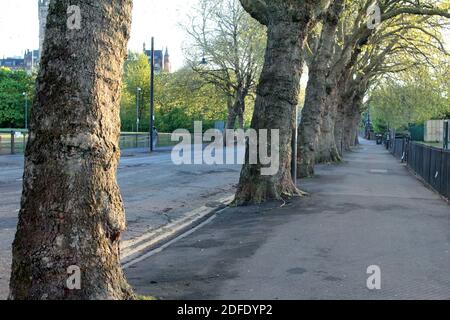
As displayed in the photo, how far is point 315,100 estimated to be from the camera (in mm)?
23125

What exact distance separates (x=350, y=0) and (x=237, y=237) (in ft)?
50.9

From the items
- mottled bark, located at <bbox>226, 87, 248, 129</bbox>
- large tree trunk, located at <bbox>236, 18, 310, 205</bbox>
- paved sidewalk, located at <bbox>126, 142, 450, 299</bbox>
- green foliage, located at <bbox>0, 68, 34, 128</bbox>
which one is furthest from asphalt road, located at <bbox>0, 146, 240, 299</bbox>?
green foliage, located at <bbox>0, 68, 34, 128</bbox>

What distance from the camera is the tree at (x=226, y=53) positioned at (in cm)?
5241

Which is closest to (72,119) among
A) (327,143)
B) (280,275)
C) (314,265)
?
(280,275)

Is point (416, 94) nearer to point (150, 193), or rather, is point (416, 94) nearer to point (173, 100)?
point (173, 100)

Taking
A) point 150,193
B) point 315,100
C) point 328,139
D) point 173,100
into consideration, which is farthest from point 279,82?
point 173,100

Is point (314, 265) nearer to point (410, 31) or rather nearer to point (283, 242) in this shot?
point (283, 242)

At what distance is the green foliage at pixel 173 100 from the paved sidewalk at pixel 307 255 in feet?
151

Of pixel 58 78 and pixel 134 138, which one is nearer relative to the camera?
pixel 58 78

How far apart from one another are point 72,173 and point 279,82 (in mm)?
9740

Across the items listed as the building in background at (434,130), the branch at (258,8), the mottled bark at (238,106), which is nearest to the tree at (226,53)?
the mottled bark at (238,106)

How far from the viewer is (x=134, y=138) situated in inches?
1976

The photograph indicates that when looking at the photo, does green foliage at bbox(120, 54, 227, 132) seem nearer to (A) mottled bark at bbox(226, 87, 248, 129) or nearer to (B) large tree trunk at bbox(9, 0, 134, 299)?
(A) mottled bark at bbox(226, 87, 248, 129)

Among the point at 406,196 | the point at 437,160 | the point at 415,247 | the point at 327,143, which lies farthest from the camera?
the point at 327,143
